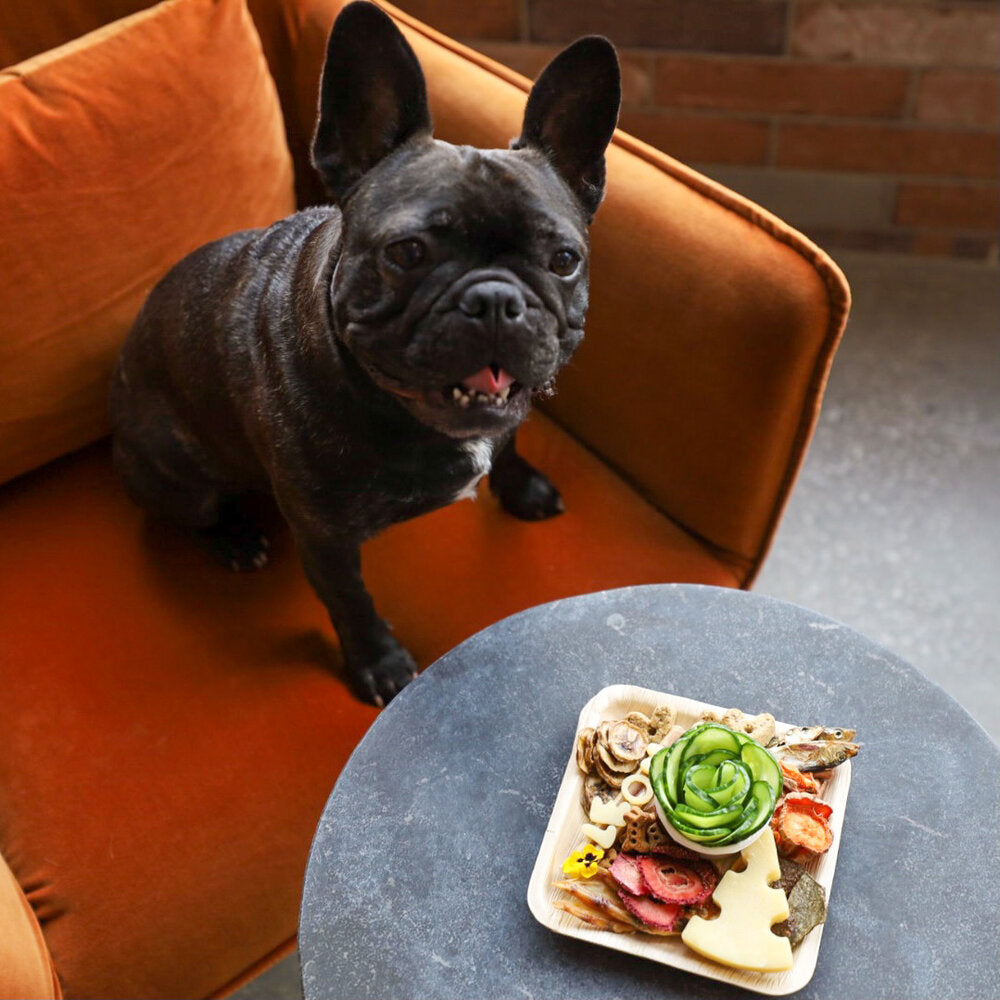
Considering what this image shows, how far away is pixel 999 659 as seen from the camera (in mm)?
1908

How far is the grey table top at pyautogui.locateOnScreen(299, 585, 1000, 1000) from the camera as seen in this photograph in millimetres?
951

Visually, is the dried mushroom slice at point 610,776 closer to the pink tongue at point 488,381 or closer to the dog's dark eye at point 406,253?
the pink tongue at point 488,381

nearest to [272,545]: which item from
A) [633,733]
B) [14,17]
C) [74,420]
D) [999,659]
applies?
[74,420]

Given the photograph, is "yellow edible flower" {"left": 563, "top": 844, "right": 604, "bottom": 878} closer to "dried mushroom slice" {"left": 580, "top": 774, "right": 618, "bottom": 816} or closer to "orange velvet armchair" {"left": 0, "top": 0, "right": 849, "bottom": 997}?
"dried mushroom slice" {"left": 580, "top": 774, "right": 618, "bottom": 816}

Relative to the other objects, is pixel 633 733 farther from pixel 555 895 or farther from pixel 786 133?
pixel 786 133

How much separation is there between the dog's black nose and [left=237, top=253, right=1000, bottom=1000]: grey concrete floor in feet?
3.76

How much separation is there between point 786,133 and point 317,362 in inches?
62.6

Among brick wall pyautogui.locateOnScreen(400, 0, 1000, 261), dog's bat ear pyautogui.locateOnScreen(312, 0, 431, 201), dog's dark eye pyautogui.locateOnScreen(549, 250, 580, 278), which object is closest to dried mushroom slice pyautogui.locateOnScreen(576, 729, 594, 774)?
dog's dark eye pyautogui.locateOnScreen(549, 250, 580, 278)

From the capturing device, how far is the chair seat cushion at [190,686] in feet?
3.97

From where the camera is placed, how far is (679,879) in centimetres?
96

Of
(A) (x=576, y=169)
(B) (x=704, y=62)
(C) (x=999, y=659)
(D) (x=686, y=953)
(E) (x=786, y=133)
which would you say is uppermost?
(A) (x=576, y=169)

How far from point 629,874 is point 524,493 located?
26.0 inches

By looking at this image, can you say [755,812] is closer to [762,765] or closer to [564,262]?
[762,765]

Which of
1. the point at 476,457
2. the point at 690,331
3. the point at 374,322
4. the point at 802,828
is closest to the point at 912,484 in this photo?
the point at 690,331
